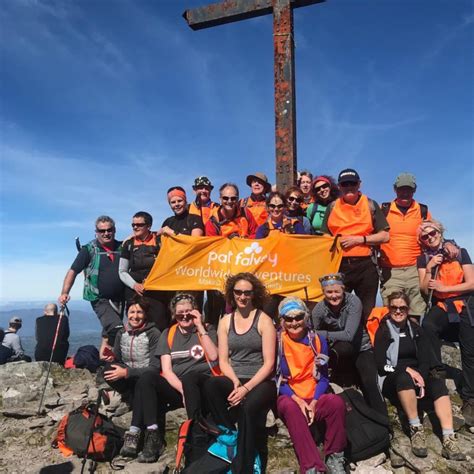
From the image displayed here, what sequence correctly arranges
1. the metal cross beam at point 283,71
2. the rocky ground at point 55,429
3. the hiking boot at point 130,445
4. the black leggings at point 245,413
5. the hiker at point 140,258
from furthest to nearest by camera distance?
the metal cross beam at point 283,71 < the hiker at point 140,258 < the hiking boot at point 130,445 < the rocky ground at point 55,429 < the black leggings at point 245,413

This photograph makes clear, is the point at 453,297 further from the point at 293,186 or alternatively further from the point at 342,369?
the point at 293,186

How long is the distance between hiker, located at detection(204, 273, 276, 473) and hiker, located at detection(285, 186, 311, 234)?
1914mm

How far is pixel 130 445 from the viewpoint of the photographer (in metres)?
5.13

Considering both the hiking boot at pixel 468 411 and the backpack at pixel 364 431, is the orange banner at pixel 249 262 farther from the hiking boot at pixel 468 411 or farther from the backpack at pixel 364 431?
the hiking boot at pixel 468 411

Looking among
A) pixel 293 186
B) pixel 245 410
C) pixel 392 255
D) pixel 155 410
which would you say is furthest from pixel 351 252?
pixel 155 410

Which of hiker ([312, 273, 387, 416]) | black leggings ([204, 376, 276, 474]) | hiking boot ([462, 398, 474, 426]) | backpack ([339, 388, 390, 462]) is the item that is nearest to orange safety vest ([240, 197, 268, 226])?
hiker ([312, 273, 387, 416])

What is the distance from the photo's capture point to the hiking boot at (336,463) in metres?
4.54

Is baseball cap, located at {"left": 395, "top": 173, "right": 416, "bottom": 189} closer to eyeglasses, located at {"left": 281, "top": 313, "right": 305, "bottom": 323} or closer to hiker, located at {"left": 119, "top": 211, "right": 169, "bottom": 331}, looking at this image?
eyeglasses, located at {"left": 281, "top": 313, "right": 305, "bottom": 323}

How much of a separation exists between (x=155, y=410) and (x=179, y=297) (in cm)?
156

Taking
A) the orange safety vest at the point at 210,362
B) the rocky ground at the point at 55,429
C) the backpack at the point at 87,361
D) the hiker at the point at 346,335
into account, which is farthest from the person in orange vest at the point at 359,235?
the backpack at the point at 87,361

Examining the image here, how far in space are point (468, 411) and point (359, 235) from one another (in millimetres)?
2848

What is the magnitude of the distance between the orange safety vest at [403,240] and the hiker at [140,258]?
156 inches

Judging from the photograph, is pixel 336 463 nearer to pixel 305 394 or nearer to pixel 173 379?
pixel 305 394

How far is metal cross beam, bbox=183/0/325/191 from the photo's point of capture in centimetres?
770
